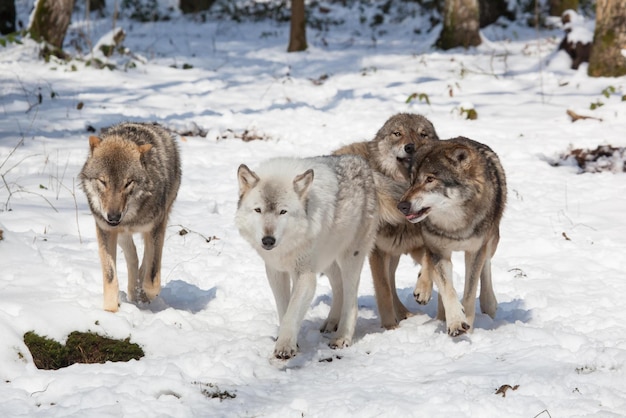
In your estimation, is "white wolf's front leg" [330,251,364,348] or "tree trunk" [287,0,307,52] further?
"tree trunk" [287,0,307,52]

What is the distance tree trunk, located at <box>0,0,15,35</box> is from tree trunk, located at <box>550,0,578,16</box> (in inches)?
569

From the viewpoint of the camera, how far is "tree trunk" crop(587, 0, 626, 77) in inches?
534

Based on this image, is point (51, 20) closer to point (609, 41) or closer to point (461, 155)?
point (609, 41)

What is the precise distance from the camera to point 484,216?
19.5 ft

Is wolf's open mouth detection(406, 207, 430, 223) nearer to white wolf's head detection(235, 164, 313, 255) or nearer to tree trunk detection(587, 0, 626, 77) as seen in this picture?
white wolf's head detection(235, 164, 313, 255)

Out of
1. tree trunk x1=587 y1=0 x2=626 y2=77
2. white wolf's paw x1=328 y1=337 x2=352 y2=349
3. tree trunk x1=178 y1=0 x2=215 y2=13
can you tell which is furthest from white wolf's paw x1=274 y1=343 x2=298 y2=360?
tree trunk x1=178 y1=0 x2=215 y2=13

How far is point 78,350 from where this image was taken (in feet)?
17.3

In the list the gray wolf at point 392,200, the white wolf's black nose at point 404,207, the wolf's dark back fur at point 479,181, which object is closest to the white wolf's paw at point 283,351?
the white wolf's black nose at point 404,207

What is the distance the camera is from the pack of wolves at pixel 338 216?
544 centimetres

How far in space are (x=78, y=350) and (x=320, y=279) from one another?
121 inches

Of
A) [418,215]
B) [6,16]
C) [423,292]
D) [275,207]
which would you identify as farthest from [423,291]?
[6,16]

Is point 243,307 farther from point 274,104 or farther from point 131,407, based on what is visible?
point 274,104

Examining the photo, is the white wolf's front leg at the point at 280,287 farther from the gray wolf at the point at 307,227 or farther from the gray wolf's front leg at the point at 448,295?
the gray wolf's front leg at the point at 448,295

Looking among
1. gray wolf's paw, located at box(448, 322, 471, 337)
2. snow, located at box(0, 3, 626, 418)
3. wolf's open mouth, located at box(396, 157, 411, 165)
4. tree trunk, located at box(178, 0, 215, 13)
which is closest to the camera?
snow, located at box(0, 3, 626, 418)
